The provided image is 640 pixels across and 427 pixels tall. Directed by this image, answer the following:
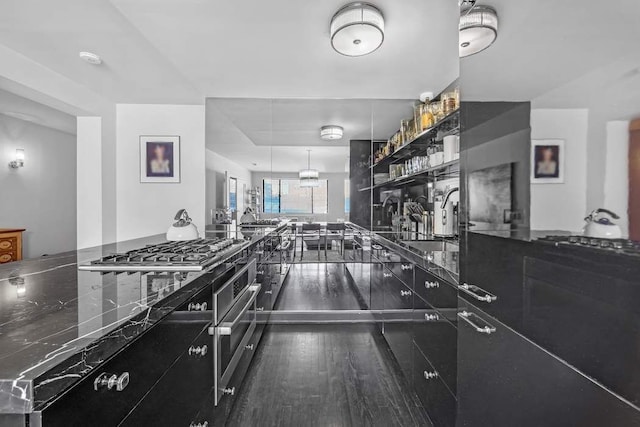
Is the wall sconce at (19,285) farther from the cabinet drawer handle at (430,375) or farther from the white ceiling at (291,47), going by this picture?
the cabinet drawer handle at (430,375)

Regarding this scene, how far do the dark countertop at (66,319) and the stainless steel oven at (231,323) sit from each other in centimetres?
28

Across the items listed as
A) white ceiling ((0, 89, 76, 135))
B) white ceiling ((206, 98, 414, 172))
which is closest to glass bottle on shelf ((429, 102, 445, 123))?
white ceiling ((206, 98, 414, 172))

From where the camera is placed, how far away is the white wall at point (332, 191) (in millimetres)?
3502

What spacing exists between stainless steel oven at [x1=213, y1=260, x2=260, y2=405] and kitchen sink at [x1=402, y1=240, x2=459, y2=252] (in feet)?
4.03

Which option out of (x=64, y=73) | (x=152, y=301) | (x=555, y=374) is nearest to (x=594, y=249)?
(x=555, y=374)

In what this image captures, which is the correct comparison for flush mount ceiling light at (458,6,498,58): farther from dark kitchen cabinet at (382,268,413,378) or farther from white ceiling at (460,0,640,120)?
dark kitchen cabinet at (382,268,413,378)

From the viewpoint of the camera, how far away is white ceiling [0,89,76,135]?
3.62 meters

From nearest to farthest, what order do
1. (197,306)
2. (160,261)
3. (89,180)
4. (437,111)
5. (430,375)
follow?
(197,306) < (160,261) < (430,375) < (437,111) < (89,180)

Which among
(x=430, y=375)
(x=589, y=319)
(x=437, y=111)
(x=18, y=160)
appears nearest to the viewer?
(x=589, y=319)

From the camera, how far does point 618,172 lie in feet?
2.30

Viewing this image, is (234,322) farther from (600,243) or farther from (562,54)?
(562,54)

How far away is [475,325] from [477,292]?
0.15 meters

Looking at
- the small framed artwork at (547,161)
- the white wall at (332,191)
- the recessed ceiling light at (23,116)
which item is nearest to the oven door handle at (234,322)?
the small framed artwork at (547,161)

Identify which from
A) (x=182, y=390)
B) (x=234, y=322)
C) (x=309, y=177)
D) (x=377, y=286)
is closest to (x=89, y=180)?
(x=309, y=177)
